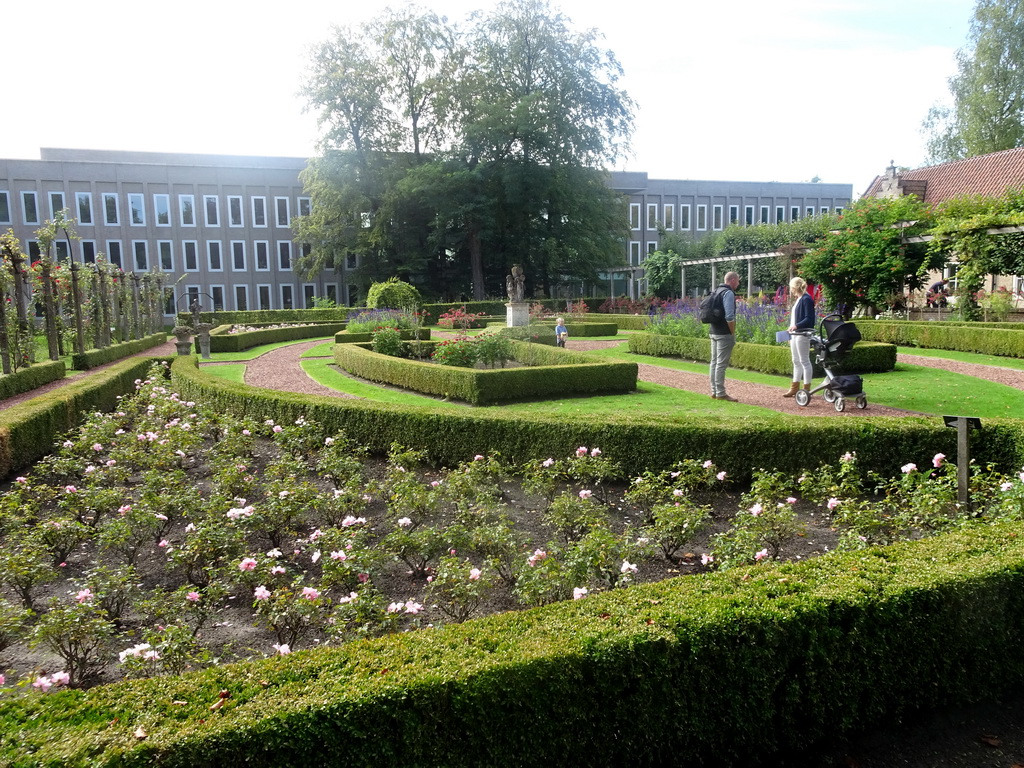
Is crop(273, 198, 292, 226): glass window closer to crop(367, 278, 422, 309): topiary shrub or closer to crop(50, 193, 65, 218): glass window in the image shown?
crop(50, 193, 65, 218): glass window

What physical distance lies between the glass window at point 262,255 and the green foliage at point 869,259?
32.7 m

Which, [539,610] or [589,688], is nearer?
[589,688]

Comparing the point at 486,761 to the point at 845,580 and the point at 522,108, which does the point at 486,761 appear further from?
the point at 522,108

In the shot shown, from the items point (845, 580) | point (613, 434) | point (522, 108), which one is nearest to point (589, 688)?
point (845, 580)

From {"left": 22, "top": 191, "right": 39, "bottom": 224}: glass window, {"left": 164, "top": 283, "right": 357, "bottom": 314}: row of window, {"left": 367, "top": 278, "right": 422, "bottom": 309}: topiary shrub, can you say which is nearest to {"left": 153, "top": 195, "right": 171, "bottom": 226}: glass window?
{"left": 164, "top": 283, "right": 357, "bottom": 314}: row of window

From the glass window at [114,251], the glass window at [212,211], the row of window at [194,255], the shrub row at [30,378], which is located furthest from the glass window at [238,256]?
the shrub row at [30,378]

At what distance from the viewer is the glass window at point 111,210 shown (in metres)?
39.7

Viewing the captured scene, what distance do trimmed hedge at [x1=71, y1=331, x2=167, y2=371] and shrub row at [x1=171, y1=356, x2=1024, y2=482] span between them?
8.51m

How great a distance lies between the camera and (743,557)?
13.1ft

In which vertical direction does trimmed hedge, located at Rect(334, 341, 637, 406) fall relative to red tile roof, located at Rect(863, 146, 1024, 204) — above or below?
below

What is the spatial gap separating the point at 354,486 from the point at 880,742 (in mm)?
3577

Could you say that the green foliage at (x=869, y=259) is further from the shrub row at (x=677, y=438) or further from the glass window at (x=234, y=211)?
the glass window at (x=234, y=211)

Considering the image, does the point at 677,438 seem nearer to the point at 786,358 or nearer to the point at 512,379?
the point at 512,379

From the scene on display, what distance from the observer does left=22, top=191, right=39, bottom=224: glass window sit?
124 feet
